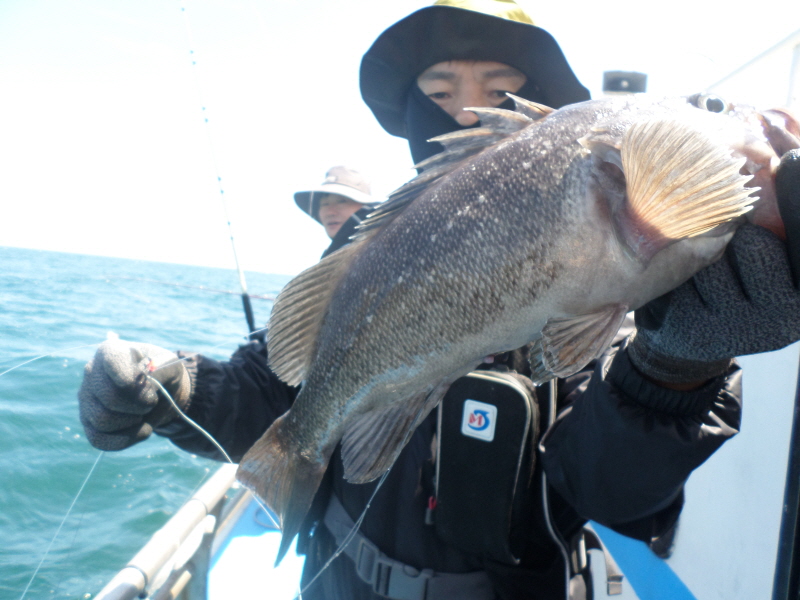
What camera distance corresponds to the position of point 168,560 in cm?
245

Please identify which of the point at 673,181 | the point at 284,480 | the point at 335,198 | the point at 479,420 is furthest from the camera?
the point at 335,198

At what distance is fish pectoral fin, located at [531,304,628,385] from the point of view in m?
0.94

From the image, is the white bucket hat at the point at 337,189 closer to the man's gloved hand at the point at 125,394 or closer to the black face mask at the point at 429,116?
the black face mask at the point at 429,116

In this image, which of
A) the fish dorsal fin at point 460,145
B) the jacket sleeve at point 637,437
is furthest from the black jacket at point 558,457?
the fish dorsal fin at point 460,145

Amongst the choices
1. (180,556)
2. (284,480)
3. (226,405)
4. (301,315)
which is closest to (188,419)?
(226,405)

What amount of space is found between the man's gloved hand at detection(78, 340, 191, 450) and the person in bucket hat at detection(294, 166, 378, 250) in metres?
3.49

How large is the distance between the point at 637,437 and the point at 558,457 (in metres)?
0.30

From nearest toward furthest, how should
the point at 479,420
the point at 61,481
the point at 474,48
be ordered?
the point at 479,420, the point at 474,48, the point at 61,481

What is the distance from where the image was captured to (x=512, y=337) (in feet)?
3.31

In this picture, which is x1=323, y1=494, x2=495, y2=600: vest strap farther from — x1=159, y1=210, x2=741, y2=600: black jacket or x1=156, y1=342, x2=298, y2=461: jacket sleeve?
x1=156, y1=342, x2=298, y2=461: jacket sleeve

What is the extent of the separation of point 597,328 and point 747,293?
334mm

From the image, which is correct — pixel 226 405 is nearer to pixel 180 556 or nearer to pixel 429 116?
pixel 180 556

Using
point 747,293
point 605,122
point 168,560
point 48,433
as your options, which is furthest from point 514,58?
point 48,433

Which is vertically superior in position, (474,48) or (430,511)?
(474,48)
